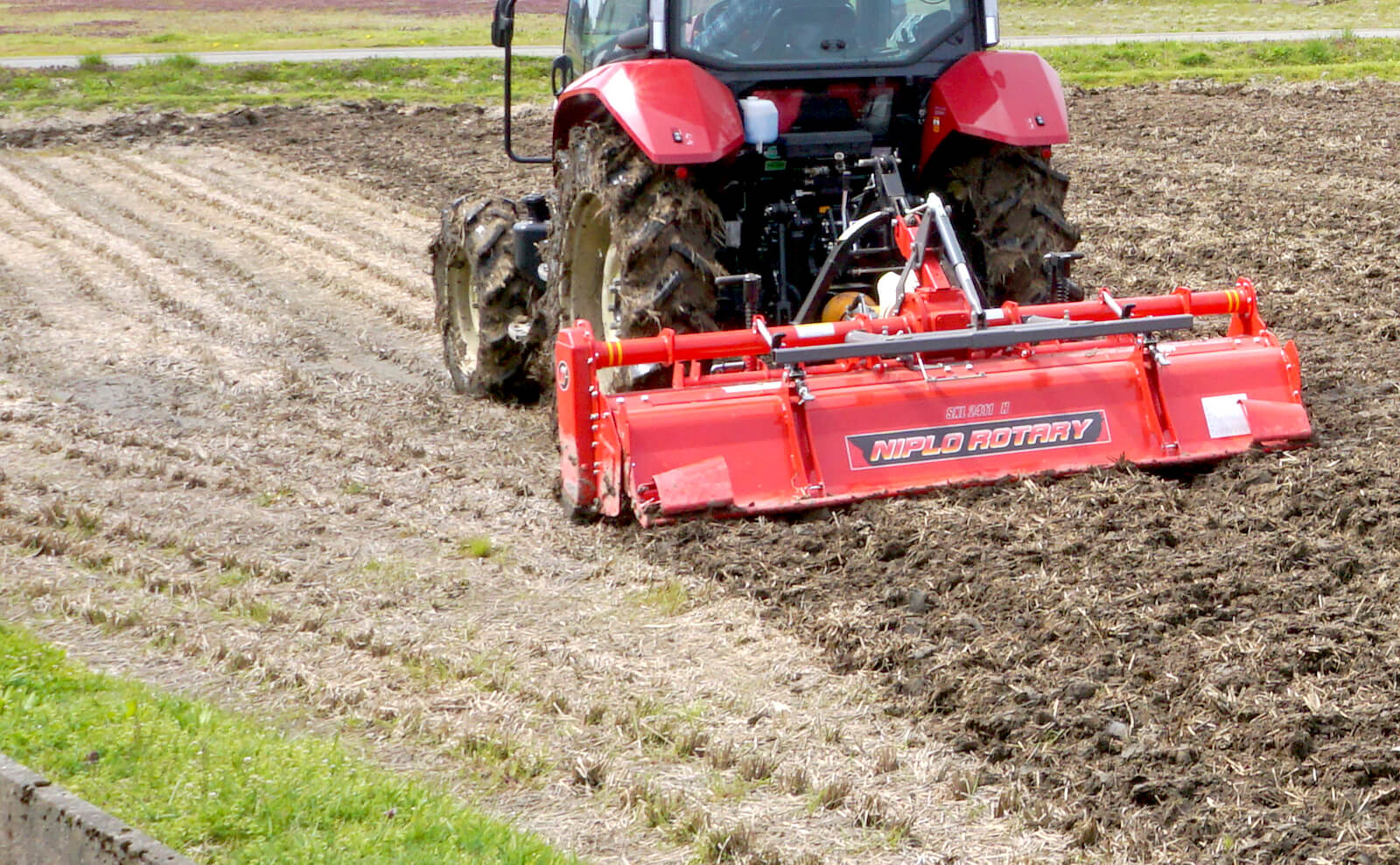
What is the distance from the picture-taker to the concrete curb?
245 centimetres

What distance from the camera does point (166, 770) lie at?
124 inches

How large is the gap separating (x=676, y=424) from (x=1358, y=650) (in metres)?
2.08

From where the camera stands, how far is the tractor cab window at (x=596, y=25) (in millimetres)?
5883

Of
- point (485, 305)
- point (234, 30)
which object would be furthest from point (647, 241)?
point (234, 30)

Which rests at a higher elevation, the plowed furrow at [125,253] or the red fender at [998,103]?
the red fender at [998,103]

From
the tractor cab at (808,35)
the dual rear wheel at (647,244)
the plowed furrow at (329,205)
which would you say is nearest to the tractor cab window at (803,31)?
the tractor cab at (808,35)

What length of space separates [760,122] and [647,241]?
1.89ft

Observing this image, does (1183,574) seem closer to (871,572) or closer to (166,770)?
(871,572)

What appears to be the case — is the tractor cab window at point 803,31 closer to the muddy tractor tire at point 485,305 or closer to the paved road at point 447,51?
the muddy tractor tire at point 485,305

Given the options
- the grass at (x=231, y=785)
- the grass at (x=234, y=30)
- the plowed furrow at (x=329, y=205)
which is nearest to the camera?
A: the grass at (x=231, y=785)

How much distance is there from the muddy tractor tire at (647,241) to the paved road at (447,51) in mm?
17656

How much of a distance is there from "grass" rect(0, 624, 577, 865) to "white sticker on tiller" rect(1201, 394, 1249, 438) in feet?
9.74

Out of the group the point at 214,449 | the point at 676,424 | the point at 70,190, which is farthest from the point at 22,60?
the point at 676,424

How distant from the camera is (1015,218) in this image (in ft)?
18.4
